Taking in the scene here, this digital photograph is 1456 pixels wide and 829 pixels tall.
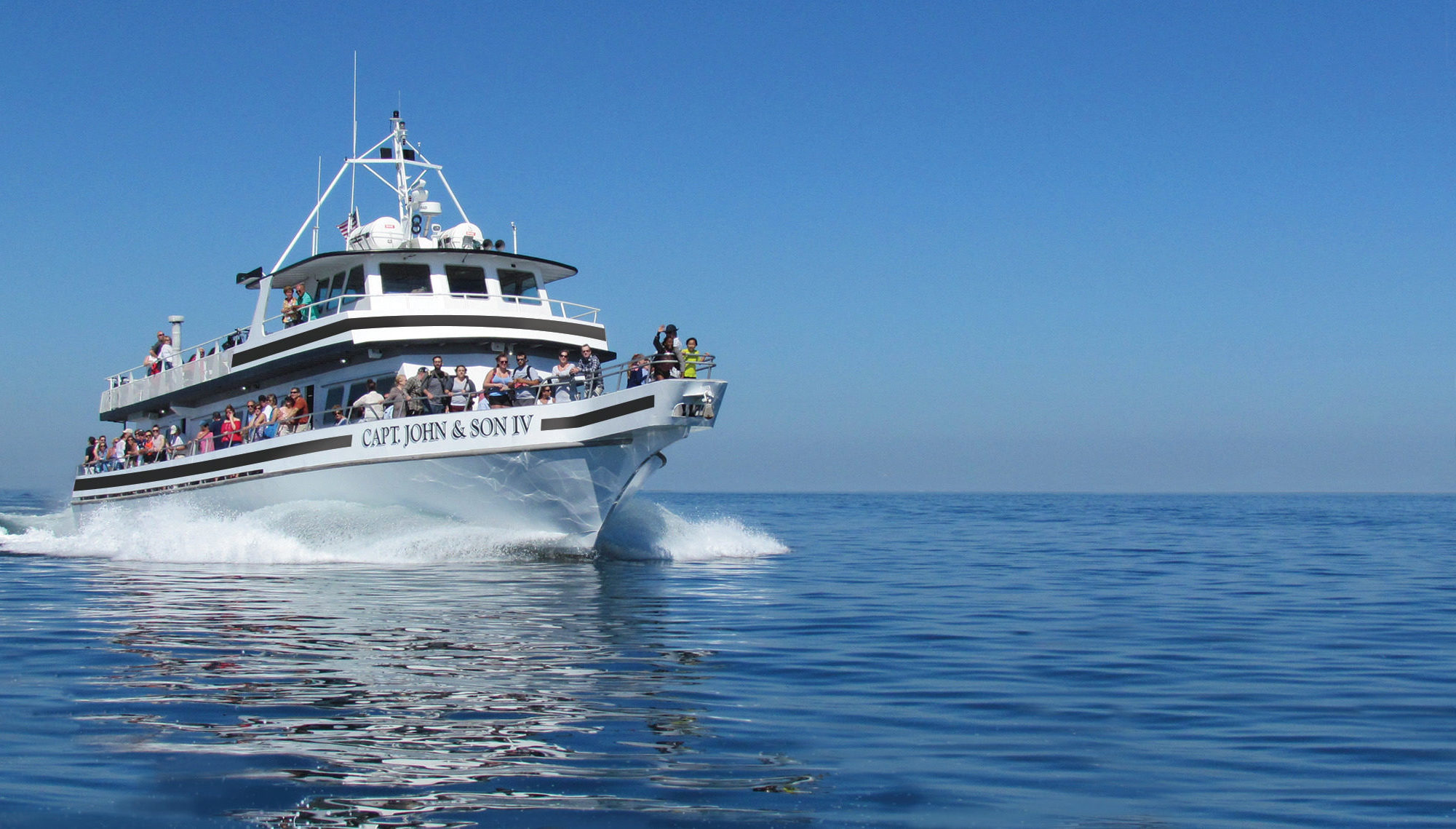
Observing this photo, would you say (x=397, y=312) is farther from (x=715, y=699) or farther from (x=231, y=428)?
(x=715, y=699)

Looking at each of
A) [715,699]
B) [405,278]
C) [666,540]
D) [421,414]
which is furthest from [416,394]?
[715,699]

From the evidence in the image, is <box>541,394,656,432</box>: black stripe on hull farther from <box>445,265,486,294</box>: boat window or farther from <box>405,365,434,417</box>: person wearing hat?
<box>445,265,486,294</box>: boat window

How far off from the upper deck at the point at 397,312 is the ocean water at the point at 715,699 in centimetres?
461

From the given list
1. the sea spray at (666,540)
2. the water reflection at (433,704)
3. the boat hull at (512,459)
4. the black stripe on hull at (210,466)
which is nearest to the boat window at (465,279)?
the boat hull at (512,459)

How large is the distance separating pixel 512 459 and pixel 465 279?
537 centimetres

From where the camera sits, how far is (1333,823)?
582 cm

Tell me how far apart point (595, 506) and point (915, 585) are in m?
5.57

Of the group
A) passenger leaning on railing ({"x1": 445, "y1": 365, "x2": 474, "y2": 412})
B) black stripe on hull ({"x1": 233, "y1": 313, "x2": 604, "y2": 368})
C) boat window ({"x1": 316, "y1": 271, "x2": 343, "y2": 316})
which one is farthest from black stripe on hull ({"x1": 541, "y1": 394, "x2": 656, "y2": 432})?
boat window ({"x1": 316, "y1": 271, "x2": 343, "y2": 316})

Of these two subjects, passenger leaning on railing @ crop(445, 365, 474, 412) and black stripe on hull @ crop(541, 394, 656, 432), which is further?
passenger leaning on railing @ crop(445, 365, 474, 412)

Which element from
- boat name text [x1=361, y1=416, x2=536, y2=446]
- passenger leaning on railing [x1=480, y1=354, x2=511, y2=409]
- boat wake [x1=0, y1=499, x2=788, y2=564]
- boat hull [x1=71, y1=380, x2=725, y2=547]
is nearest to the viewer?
boat hull [x1=71, y1=380, x2=725, y2=547]

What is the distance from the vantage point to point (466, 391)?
20.7 meters

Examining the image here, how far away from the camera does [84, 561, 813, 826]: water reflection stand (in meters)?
6.13

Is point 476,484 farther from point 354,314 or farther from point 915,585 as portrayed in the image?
point 915,585

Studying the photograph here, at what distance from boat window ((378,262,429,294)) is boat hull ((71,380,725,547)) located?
337 centimetres
